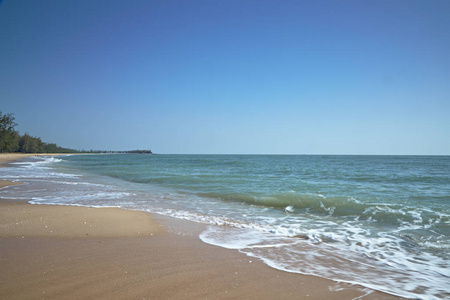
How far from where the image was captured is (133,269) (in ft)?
11.6

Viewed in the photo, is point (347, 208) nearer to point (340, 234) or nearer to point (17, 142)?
point (340, 234)

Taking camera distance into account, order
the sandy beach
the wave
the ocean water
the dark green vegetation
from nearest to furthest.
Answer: the sandy beach < the ocean water < the wave < the dark green vegetation

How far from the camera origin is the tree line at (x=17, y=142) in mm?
78500

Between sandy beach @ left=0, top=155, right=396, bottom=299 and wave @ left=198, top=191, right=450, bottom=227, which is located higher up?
sandy beach @ left=0, top=155, right=396, bottom=299

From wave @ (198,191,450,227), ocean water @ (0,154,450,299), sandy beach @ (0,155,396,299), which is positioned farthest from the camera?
wave @ (198,191,450,227)

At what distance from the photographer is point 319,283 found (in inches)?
133

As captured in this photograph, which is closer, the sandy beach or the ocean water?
the sandy beach

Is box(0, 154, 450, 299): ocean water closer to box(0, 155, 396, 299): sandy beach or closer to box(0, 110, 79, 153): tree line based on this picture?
box(0, 155, 396, 299): sandy beach

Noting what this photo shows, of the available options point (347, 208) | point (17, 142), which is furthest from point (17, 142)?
point (347, 208)

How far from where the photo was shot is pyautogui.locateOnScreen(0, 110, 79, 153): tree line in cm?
7850

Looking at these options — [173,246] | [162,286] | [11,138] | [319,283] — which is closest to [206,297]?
[162,286]

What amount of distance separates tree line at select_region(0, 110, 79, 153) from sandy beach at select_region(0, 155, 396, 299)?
95.5 m

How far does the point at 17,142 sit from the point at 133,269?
12193cm

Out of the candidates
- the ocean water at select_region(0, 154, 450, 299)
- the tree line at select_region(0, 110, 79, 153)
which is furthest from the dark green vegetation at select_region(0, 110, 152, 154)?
the ocean water at select_region(0, 154, 450, 299)
